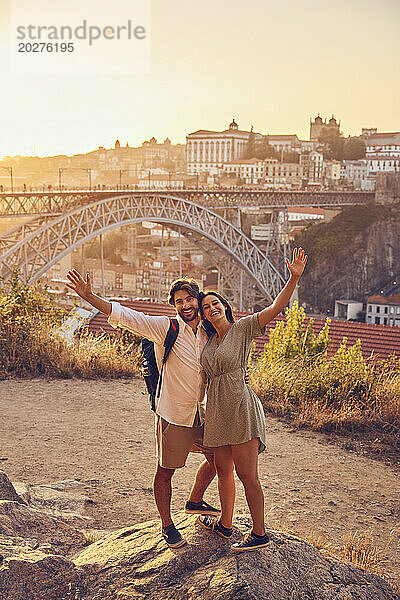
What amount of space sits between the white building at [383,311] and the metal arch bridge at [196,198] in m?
7.27

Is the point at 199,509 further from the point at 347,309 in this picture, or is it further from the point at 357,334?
the point at 347,309

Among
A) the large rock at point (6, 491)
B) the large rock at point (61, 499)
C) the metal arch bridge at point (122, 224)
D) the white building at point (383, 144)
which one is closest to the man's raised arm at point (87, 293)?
the large rock at point (6, 491)

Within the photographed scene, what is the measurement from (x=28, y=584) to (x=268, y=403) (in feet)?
9.89

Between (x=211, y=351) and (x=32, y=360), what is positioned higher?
(x=211, y=351)

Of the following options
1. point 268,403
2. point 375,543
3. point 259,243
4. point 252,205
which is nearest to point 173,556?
point 375,543

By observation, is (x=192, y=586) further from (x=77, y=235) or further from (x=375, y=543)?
(x=77, y=235)

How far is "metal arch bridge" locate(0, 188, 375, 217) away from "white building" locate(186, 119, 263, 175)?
2541 centimetres

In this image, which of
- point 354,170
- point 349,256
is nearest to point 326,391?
point 349,256

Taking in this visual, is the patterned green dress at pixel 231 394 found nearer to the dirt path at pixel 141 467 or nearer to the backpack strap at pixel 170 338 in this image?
the backpack strap at pixel 170 338

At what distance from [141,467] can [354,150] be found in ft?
259

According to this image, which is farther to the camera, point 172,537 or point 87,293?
point 87,293

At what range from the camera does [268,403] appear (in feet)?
15.1

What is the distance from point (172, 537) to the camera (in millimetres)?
1916

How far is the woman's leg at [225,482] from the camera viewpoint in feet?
6.26
